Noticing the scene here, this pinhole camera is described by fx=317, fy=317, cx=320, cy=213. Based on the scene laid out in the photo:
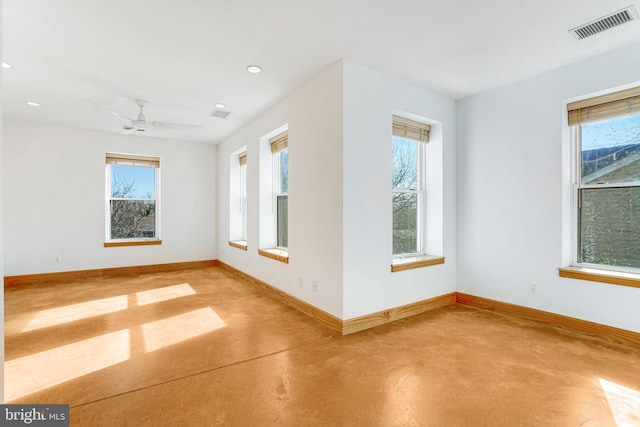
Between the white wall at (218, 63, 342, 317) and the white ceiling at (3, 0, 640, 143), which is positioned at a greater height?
the white ceiling at (3, 0, 640, 143)

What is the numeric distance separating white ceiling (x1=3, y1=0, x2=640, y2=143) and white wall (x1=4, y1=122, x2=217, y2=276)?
1.60 m

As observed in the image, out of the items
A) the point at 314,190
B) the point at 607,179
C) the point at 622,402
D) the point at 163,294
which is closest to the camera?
the point at 622,402

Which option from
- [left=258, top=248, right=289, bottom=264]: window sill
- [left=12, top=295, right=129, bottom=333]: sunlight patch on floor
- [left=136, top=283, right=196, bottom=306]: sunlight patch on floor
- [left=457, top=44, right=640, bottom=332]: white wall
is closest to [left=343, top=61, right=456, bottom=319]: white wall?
[left=457, top=44, right=640, bottom=332]: white wall

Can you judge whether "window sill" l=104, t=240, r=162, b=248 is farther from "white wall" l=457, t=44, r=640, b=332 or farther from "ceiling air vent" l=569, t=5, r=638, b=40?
"ceiling air vent" l=569, t=5, r=638, b=40

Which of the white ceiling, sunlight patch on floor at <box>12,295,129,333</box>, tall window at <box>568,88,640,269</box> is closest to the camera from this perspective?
the white ceiling

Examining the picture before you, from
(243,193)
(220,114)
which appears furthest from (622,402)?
(243,193)

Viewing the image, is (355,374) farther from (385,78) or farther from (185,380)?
(385,78)

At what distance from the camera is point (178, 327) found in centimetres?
322

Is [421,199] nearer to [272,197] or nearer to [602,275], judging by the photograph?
[602,275]

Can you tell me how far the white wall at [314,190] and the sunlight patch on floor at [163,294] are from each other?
118cm

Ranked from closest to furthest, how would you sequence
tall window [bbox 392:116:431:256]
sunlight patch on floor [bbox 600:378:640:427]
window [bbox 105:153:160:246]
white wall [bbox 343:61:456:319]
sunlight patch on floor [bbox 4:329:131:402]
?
sunlight patch on floor [bbox 600:378:640:427], sunlight patch on floor [bbox 4:329:131:402], white wall [bbox 343:61:456:319], tall window [bbox 392:116:431:256], window [bbox 105:153:160:246]

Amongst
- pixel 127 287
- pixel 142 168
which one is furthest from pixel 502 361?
pixel 142 168

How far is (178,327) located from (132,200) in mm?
3941

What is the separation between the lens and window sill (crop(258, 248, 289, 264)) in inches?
161
